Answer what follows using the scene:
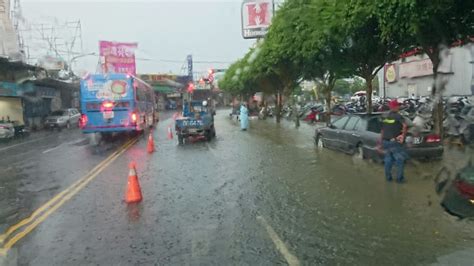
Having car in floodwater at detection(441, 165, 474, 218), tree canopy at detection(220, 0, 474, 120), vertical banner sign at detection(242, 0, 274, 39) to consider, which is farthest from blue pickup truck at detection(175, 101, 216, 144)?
vertical banner sign at detection(242, 0, 274, 39)

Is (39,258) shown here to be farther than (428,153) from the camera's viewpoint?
No

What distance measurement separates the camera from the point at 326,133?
56.8 ft

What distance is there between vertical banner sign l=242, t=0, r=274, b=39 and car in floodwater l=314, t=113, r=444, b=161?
4173 centimetres

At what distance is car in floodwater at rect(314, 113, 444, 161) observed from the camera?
1249cm

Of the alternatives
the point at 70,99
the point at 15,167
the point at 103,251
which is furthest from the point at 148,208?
the point at 70,99

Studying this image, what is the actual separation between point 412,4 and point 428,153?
3.85 meters

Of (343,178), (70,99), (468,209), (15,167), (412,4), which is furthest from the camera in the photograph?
(70,99)

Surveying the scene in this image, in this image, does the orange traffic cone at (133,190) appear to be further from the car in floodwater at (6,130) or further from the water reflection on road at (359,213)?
the car in floodwater at (6,130)

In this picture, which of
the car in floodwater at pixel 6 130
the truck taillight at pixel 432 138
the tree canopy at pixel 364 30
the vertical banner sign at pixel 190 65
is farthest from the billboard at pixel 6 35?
the vertical banner sign at pixel 190 65

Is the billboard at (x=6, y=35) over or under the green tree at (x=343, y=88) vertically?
over

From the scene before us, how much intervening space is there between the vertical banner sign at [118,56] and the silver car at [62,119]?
2863cm

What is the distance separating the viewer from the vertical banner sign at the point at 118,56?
74188 mm

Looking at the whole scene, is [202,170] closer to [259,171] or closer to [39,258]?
[259,171]

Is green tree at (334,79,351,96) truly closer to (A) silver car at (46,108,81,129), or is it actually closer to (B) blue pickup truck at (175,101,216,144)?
(A) silver car at (46,108,81,129)
